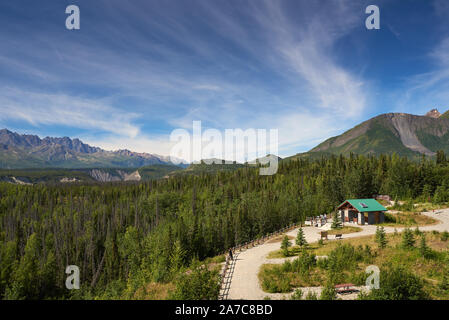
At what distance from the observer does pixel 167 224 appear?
3108 inches

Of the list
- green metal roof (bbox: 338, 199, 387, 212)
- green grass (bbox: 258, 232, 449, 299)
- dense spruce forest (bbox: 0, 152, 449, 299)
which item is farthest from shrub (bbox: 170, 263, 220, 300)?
green metal roof (bbox: 338, 199, 387, 212)

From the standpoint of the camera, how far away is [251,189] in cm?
11950

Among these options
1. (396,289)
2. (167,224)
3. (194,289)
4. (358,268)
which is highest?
(396,289)

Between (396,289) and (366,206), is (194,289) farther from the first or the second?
(366,206)

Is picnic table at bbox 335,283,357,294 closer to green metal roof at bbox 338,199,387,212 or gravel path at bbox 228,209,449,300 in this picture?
gravel path at bbox 228,209,449,300

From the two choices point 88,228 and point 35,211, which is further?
point 35,211

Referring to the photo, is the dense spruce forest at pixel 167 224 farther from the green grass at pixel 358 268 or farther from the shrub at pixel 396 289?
the shrub at pixel 396 289

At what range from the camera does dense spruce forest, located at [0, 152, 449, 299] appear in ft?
201

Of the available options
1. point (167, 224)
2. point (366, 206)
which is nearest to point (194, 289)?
point (366, 206)

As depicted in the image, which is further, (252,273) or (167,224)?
(167,224)
